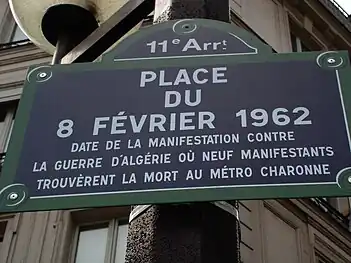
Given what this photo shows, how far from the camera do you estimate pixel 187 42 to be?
2490 mm

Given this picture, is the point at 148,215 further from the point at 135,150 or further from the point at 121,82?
the point at 121,82

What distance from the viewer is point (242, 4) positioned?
13078 mm

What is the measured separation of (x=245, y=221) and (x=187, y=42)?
23.8ft

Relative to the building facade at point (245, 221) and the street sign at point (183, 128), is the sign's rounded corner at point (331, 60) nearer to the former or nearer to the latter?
the street sign at point (183, 128)

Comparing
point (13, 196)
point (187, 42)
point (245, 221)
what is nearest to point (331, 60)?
point (187, 42)

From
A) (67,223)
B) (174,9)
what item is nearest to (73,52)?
(174,9)

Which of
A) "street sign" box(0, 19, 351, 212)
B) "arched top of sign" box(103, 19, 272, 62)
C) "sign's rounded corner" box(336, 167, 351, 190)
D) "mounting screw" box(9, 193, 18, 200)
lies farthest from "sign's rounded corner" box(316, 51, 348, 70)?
"mounting screw" box(9, 193, 18, 200)

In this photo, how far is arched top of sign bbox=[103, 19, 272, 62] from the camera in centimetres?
242

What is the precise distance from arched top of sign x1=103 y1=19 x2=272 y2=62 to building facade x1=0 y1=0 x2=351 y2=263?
5154mm

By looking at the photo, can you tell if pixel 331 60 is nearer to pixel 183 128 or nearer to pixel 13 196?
pixel 183 128

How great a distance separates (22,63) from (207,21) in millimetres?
10157

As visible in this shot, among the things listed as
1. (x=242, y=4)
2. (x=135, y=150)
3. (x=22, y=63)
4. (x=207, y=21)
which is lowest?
(x=135, y=150)

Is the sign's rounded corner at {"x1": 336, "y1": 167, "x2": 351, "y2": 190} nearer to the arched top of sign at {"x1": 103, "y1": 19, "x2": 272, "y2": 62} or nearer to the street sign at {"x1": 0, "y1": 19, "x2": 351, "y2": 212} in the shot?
the street sign at {"x1": 0, "y1": 19, "x2": 351, "y2": 212}

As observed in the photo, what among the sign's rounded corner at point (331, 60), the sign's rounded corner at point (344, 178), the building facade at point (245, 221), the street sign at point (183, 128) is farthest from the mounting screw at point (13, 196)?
the building facade at point (245, 221)
